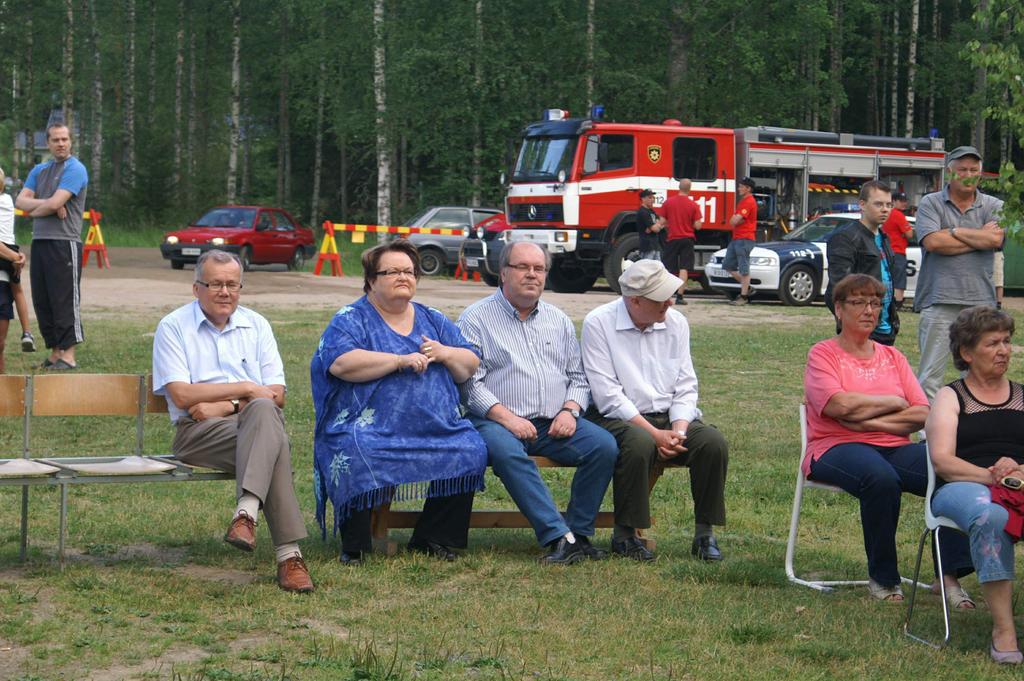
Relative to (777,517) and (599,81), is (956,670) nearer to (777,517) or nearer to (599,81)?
(777,517)

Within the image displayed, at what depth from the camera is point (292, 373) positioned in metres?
12.6

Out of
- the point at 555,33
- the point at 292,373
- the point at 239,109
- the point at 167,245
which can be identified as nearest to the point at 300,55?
the point at 239,109

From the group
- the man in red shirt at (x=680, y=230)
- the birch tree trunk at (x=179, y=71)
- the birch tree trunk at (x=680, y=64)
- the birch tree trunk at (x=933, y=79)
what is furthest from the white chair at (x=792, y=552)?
the birch tree trunk at (x=933, y=79)

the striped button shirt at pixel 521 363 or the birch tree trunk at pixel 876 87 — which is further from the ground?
the birch tree trunk at pixel 876 87

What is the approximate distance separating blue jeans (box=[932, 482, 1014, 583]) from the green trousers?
Answer: 55.7 inches

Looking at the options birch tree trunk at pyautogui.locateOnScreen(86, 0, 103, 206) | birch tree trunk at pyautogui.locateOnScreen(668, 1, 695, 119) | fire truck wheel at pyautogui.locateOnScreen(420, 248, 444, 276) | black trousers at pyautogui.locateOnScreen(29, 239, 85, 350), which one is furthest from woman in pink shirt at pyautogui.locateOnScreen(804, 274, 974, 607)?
birch tree trunk at pyautogui.locateOnScreen(86, 0, 103, 206)

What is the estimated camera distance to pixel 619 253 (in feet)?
80.5

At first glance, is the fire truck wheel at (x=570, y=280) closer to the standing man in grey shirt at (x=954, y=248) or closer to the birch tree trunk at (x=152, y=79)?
the standing man in grey shirt at (x=954, y=248)

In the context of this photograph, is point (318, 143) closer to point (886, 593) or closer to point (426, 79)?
point (426, 79)

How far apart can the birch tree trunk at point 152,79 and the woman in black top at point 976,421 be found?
145 ft

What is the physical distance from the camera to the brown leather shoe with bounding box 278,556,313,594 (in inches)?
221

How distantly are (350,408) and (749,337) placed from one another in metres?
11.1

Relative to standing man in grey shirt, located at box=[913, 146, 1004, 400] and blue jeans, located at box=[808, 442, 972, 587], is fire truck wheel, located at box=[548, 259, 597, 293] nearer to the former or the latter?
standing man in grey shirt, located at box=[913, 146, 1004, 400]

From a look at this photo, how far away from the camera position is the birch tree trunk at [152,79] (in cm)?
4781
